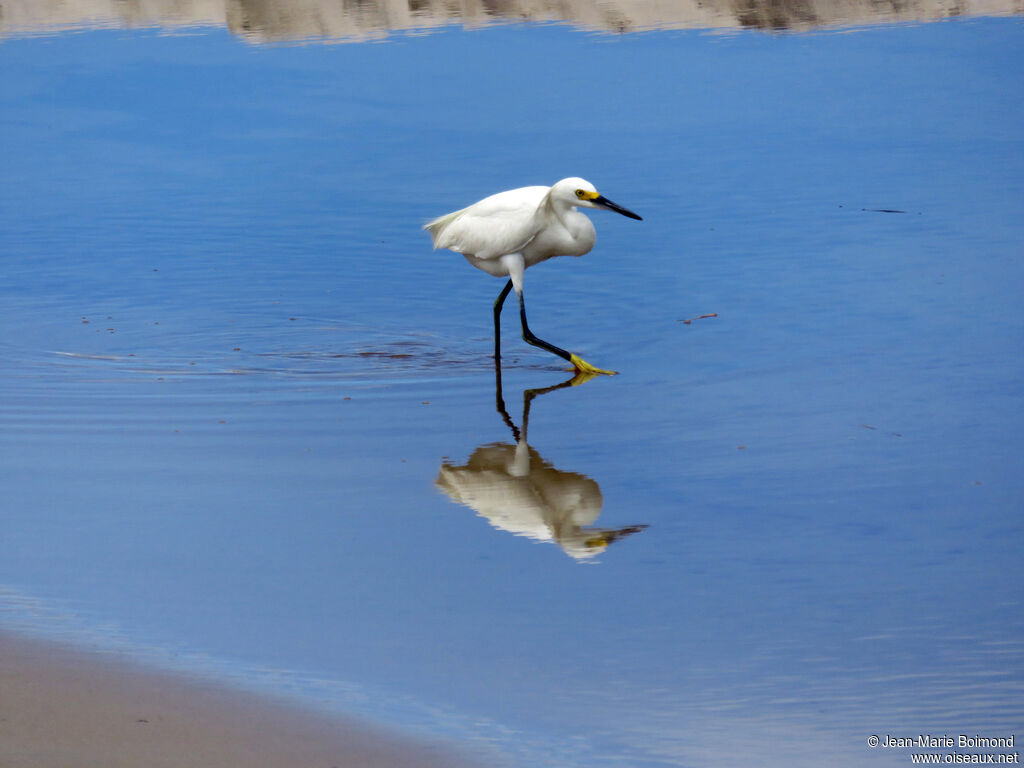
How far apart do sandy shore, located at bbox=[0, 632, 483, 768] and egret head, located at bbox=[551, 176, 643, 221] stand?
4780mm

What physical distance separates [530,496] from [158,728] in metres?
2.51

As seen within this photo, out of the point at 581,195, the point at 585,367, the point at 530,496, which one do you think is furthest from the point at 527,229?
the point at 530,496

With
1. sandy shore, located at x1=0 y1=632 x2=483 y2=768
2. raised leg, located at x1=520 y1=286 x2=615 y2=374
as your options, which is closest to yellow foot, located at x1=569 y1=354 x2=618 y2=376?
raised leg, located at x1=520 y1=286 x2=615 y2=374

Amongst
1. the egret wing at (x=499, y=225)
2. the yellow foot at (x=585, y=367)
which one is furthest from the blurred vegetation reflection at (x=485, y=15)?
the yellow foot at (x=585, y=367)

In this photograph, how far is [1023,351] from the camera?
7.97 m

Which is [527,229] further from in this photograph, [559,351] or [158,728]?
[158,728]

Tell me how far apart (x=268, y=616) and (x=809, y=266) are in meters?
6.50

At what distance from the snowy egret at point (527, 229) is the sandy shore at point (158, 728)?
452 cm

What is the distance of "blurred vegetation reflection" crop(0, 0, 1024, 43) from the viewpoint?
64.0 ft

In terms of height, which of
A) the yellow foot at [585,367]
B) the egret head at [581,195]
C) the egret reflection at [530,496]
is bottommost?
the egret reflection at [530,496]

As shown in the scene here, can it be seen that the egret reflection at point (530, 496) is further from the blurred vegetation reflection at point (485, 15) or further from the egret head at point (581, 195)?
the blurred vegetation reflection at point (485, 15)

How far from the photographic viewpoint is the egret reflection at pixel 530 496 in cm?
541

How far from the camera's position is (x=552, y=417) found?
7.29m

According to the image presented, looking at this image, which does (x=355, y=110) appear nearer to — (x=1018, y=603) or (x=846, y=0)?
(x=846, y=0)
